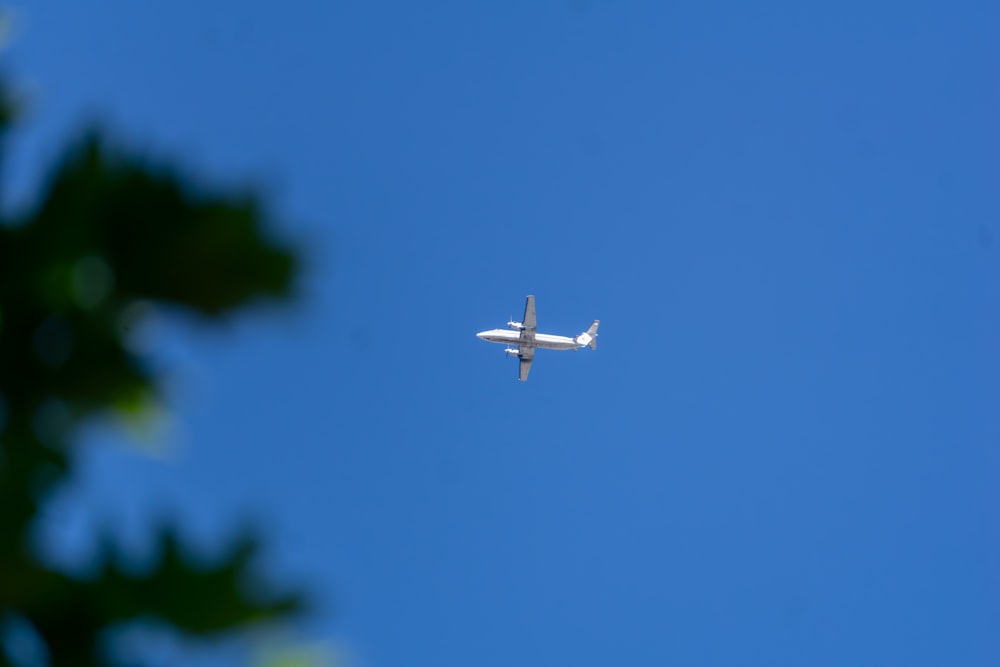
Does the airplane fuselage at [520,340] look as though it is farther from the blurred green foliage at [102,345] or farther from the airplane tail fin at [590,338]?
the blurred green foliage at [102,345]

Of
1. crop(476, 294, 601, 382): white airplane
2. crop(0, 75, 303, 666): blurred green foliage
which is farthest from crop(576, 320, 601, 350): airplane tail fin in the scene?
crop(0, 75, 303, 666): blurred green foliage

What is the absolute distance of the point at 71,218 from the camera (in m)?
5.96

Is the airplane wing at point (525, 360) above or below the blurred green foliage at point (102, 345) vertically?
above

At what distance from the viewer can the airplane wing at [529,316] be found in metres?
62.1

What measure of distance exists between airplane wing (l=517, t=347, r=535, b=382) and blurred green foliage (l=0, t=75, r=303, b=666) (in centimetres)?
→ 5887

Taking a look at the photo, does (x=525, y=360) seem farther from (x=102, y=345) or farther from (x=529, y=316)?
(x=102, y=345)

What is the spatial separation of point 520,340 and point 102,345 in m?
58.5

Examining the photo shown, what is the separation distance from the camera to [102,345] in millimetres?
5855

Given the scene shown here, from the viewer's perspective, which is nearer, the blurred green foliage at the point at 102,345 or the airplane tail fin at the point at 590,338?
the blurred green foliage at the point at 102,345

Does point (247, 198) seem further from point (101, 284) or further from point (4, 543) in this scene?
point (4, 543)

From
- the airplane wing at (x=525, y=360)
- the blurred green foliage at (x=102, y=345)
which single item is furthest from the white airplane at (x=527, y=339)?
the blurred green foliage at (x=102, y=345)

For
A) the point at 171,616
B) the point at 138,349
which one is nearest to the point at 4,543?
the point at 171,616

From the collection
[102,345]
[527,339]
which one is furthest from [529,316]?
[102,345]

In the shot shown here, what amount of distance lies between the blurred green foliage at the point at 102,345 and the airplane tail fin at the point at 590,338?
60.5 meters
